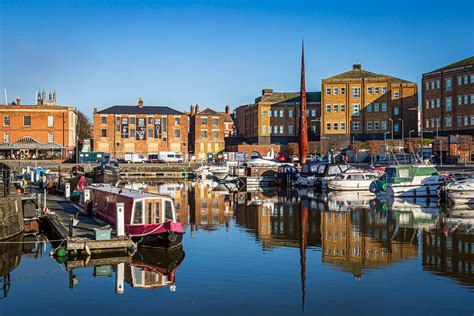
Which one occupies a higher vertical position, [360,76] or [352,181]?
[360,76]

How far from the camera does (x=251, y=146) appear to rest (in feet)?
334

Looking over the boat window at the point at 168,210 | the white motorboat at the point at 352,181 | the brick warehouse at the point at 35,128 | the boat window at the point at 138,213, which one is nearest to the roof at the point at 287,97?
the brick warehouse at the point at 35,128

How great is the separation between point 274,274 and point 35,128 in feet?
270

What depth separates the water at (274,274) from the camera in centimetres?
1786

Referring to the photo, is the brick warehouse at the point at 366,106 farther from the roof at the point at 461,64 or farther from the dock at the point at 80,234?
the dock at the point at 80,234

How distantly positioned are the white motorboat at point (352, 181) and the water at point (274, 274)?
20.8 metres

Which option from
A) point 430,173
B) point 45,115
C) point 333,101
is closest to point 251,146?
point 333,101

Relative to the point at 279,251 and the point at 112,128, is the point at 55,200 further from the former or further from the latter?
the point at 112,128

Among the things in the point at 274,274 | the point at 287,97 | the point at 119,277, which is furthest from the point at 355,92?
the point at 119,277

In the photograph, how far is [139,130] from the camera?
107438 millimetres

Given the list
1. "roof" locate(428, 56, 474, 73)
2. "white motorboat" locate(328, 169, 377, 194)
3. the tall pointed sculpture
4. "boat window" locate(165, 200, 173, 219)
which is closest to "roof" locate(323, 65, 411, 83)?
"roof" locate(428, 56, 474, 73)

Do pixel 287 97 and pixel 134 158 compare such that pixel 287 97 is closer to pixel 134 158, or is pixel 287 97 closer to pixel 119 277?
pixel 134 158

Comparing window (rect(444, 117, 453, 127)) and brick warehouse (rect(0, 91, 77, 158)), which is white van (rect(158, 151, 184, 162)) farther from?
window (rect(444, 117, 453, 127))

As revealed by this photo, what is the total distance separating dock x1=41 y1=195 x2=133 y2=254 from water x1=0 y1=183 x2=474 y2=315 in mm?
803
